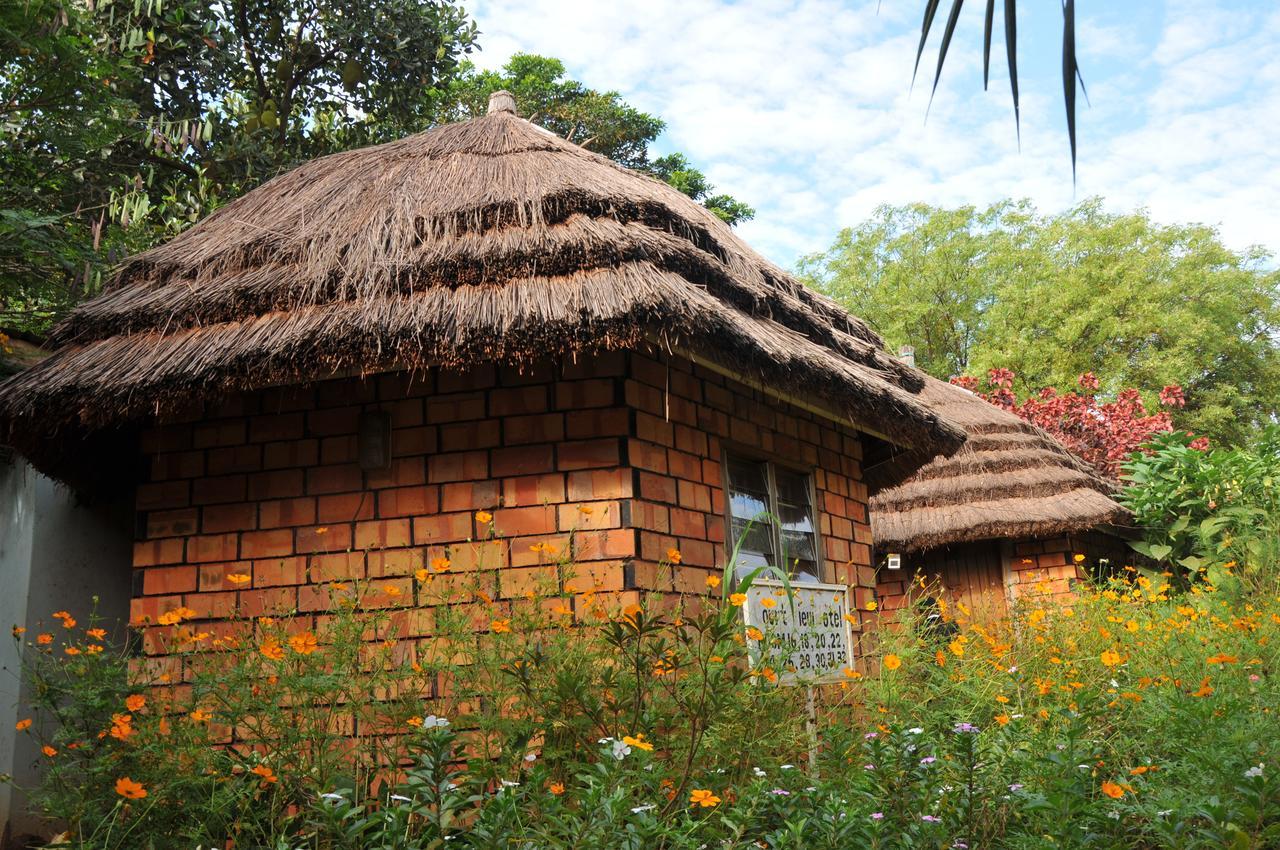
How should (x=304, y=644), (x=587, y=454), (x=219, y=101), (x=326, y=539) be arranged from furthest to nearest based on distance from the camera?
(x=219, y=101)
(x=326, y=539)
(x=587, y=454)
(x=304, y=644)

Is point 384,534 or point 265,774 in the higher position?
point 384,534

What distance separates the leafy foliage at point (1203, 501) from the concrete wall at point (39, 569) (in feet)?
28.8

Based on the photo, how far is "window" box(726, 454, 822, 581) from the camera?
19.7 feet

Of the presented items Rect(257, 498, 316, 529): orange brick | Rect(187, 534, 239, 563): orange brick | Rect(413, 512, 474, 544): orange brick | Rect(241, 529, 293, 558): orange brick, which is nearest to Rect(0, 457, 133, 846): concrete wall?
Rect(187, 534, 239, 563): orange brick

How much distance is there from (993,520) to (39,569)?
860cm

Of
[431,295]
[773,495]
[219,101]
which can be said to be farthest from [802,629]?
[219,101]

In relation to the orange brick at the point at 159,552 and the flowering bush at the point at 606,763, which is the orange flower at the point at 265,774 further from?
the orange brick at the point at 159,552

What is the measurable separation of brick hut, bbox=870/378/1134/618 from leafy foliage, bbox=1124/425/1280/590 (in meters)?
0.45

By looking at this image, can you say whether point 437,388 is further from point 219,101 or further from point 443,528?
point 219,101

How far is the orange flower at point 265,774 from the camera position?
330 cm

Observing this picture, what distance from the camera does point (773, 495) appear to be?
634 cm

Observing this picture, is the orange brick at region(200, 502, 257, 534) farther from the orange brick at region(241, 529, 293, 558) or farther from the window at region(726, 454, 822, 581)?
the window at region(726, 454, 822, 581)

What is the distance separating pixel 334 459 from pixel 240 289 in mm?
982

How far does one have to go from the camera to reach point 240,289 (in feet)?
18.1
